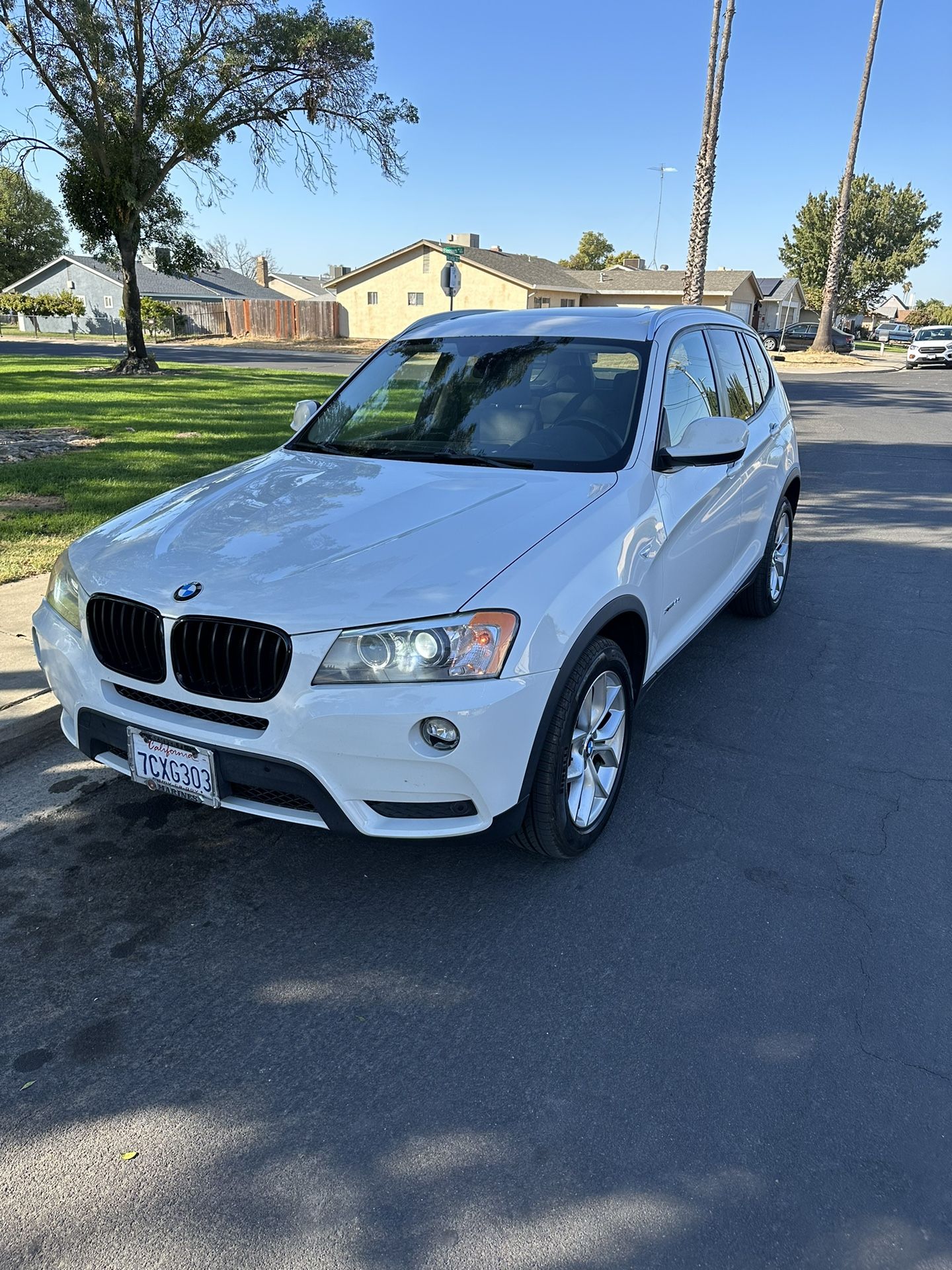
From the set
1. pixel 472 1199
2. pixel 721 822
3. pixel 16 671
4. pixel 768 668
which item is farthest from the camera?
pixel 768 668

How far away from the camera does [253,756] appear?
110 inches

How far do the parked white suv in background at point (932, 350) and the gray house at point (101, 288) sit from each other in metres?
42.5

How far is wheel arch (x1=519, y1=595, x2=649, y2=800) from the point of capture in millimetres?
2941

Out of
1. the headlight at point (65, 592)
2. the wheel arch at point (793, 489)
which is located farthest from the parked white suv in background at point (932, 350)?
the headlight at point (65, 592)

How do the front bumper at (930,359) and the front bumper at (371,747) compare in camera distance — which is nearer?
the front bumper at (371,747)

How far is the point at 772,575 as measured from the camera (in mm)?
6020

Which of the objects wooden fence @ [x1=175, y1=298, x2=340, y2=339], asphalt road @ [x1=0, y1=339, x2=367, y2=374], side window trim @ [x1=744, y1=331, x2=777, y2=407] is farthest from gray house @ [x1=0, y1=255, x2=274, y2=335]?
side window trim @ [x1=744, y1=331, x2=777, y2=407]

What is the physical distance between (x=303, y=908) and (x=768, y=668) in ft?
10.7

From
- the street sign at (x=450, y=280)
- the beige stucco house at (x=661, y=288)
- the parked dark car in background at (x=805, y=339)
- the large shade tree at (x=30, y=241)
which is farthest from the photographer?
the large shade tree at (x=30, y=241)

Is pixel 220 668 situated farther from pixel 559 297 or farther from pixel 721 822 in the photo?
pixel 559 297

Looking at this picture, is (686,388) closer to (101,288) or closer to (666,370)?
(666,370)

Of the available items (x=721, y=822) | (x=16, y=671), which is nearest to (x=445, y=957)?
(x=721, y=822)

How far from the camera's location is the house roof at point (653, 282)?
52.1 metres

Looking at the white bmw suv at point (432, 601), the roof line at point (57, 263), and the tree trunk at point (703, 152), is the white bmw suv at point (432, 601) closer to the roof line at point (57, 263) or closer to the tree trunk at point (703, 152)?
the tree trunk at point (703, 152)
